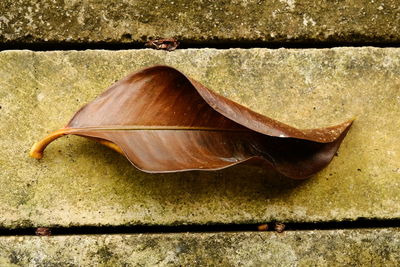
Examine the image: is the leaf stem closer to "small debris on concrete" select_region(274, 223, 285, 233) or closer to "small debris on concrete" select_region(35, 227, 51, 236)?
"small debris on concrete" select_region(35, 227, 51, 236)

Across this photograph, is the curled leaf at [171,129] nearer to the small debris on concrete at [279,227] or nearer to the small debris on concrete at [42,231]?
the small debris on concrete at [279,227]

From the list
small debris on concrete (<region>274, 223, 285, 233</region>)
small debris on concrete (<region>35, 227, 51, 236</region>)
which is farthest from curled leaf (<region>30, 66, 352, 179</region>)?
small debris on concrete (<region>35, 227, 51, 236</region>)

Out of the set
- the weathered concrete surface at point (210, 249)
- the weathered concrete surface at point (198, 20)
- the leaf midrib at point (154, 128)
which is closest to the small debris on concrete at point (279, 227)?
the weathered concrete surface at point (210, 249)

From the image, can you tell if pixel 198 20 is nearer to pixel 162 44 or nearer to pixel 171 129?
pixel 162 44

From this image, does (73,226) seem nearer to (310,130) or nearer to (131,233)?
(131,233)

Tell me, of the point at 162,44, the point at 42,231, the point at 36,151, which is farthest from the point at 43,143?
the point at 162,44

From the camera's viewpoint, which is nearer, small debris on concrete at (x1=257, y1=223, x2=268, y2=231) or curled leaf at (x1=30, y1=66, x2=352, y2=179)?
curled leaf at (x1=30, y1=66, x2=352, y2=179)
